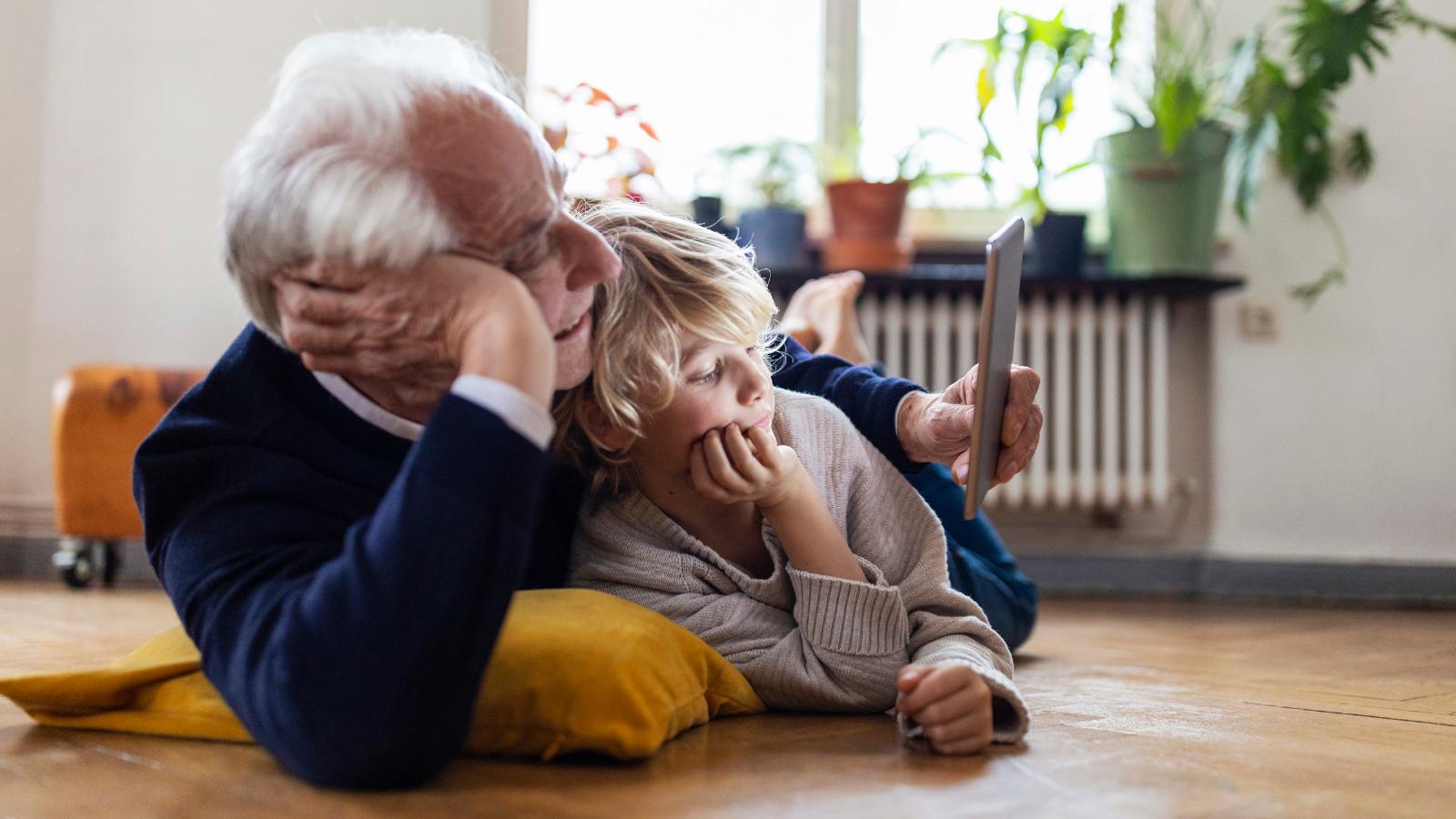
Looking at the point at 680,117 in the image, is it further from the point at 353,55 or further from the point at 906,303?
the point at 353,55

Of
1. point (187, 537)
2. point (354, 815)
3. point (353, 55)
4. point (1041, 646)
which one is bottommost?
point (1041, 646)

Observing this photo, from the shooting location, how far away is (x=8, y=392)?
3422 millimetres

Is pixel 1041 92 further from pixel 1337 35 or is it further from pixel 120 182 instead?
pixel 120 182

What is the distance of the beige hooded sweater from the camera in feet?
3.66

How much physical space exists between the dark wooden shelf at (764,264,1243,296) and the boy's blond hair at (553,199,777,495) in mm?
2124

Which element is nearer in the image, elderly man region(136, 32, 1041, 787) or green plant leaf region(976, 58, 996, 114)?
elderly man region(136, 32, 1041, 787)

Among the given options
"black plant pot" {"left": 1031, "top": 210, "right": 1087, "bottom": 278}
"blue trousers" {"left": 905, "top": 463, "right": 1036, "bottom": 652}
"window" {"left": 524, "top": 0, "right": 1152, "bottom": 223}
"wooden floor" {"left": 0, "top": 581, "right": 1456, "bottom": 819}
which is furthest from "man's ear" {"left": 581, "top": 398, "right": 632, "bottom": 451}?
"window" {"left": 524, "top": 0, "right": 1152, "bottom": 223}

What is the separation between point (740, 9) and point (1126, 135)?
1238 mm

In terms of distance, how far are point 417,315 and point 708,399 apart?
1.16 feet

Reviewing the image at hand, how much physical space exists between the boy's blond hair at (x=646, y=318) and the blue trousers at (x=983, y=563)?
45 centimetres

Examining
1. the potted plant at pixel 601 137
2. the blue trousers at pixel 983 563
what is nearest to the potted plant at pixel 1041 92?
the potted plant at pixel 601 137

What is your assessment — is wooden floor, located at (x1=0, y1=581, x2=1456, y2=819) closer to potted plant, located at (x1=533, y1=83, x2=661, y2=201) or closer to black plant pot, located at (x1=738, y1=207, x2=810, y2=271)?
potted plant, located at (x1=533, y1=83, x2=661, y2=201)

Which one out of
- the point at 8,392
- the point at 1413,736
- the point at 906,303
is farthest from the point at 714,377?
the point at 8,392

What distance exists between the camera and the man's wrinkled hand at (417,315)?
784 millimetres
